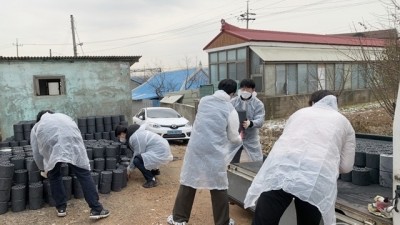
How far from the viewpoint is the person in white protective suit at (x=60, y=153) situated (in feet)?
14.7

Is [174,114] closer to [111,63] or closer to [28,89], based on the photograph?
[111,63]

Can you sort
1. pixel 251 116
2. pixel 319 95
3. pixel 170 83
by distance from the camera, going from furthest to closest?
pixel 170 83
pixel 251 116
pixel 319 95

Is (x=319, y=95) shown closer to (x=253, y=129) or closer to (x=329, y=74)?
(x=253, y=129)

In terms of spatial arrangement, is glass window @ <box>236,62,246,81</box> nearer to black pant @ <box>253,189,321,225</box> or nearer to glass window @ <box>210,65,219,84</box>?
glass window @ <box>210,65,219,84</box>

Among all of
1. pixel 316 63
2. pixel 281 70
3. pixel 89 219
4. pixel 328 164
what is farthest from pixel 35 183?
pixel 316 63

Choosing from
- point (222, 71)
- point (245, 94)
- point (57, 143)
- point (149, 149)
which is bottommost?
point (149, 149)

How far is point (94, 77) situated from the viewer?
39.8 feet

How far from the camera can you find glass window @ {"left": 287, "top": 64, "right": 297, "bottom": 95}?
1672 centimetres

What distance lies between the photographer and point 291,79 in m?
16.9

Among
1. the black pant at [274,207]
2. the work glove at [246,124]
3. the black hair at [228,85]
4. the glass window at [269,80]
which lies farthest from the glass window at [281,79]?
the black pant at [274,207]

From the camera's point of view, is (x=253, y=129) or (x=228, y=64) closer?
(x=253, y=129)

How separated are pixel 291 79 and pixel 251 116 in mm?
12290

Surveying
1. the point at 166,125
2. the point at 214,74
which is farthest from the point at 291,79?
the point at 166,125

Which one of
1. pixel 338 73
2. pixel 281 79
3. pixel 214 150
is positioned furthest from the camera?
pixel 338 73
